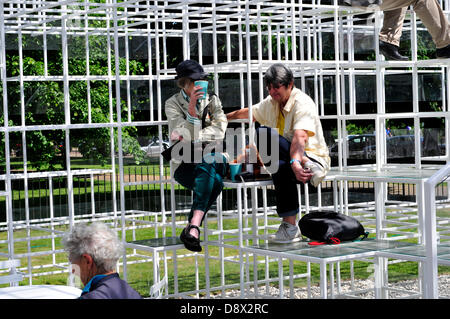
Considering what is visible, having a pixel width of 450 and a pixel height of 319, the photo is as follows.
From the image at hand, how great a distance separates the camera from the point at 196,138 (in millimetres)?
7301

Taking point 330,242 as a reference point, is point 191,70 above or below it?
above

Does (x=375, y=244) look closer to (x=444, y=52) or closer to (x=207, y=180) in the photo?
(x=207, y=180)

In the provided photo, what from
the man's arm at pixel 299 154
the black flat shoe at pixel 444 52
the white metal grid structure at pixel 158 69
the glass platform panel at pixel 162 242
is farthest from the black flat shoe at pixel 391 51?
the glass platform panel at pixel 162 242

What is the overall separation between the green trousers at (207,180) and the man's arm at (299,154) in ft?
2.22

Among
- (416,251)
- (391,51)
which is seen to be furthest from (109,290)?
(391,51)

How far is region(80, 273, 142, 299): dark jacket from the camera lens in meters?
4.20

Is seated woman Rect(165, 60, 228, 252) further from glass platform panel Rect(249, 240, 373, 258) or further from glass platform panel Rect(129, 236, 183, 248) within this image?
glass platform panel Rect(249, 240, 373, 258)

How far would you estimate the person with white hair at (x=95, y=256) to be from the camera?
432 centimetres

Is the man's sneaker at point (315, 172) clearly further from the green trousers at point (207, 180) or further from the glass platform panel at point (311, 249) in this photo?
the green trousers at point (207, 180)

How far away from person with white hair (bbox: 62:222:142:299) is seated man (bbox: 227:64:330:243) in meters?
2.63

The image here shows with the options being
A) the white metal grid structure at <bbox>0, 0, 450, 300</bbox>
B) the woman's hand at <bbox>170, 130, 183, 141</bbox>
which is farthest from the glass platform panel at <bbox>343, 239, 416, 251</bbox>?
the woman's hand at <bbox>170, 130, 183, 141</bbox>

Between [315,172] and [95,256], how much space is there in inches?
114

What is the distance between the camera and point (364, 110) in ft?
71.8
